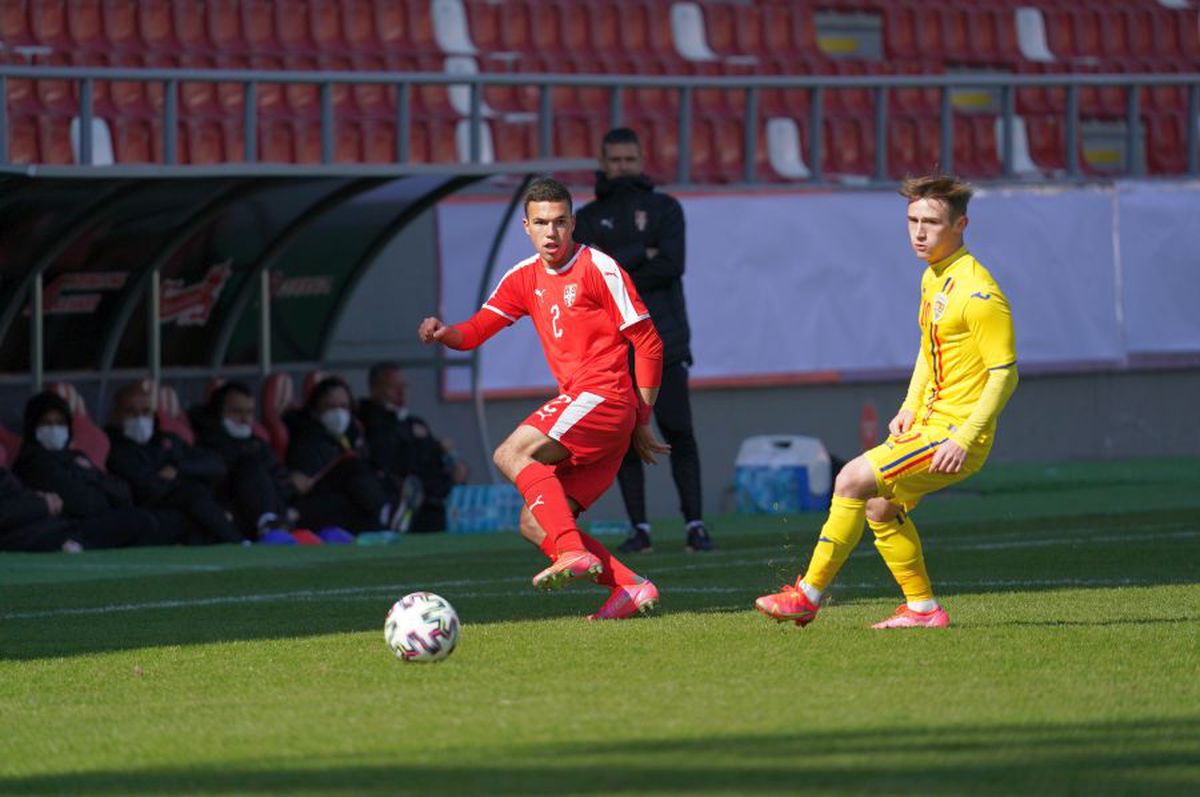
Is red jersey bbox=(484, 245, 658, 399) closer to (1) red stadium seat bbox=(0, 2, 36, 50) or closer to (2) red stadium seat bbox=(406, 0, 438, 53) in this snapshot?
(1) red stadium seat bbox=(0, 2, 36, 50)

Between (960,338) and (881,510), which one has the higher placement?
(960,338)

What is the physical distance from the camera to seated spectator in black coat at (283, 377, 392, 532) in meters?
13.1

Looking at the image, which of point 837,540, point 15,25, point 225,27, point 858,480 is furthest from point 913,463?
point 225,27

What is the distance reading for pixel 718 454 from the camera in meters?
15.8

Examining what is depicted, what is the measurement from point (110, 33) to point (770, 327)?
5.36 metres

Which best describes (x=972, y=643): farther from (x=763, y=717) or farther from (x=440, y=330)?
(x=440, y=330)

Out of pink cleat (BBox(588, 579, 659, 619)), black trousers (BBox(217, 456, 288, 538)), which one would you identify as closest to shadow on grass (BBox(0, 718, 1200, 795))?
pink cleat (BBox(588, 579, 659, 619))

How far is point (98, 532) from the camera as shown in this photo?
12.1 metres

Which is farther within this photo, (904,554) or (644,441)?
(644,441)

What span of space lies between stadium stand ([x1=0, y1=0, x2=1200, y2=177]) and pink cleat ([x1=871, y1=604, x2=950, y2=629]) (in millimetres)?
9907

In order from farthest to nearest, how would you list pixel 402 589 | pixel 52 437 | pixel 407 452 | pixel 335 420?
1. pixel 407 452
2. pixel 335 420
3. pixel 52 437
4. pixel 402 589

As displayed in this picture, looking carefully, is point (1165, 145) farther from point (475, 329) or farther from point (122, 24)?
point (475, 329)

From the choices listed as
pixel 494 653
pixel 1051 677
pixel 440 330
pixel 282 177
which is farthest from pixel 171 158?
pixel 1051 677

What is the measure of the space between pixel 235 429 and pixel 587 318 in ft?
18.6
